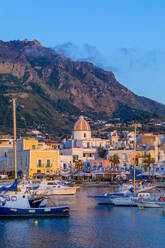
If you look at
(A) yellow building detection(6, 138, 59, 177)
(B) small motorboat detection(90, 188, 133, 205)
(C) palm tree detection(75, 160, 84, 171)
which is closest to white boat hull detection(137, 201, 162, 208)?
(B) small motorboat detection(90, 188, 133, 205)

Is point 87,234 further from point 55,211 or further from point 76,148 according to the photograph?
point 76,148

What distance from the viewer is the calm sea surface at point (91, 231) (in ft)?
129

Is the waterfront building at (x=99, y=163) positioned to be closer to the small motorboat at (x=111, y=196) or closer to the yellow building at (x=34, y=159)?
the yellow building at (x=34, y=159)

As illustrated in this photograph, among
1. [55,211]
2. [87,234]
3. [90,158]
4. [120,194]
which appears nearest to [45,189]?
[120,194]

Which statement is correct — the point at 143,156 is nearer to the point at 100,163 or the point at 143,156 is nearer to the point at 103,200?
the point at 100,163

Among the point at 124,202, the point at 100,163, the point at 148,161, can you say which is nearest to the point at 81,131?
the point at 100,163

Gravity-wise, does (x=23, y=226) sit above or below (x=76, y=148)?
below

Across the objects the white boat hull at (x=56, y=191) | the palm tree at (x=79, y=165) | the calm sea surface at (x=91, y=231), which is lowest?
the calm sea surface at (x=91, y=231)

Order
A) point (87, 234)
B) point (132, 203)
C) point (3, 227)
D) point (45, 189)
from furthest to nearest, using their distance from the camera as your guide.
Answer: point (45, 189)
point (132, 203)
point (3, 227)
point (87, 234)

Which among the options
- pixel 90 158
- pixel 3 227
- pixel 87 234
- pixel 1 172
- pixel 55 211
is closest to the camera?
pixel 87 234

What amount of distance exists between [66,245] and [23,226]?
8627 mm

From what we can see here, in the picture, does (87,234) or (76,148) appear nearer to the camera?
(87,234)

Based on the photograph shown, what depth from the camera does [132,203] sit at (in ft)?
196

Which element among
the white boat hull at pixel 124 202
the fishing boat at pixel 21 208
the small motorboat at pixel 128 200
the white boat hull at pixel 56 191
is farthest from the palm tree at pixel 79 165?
the fishing boat at pixel 21 208
